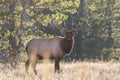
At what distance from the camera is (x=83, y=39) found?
126 feet

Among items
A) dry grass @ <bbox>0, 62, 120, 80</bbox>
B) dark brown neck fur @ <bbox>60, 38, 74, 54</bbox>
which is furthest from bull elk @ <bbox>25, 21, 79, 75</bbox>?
dry grass @ <bbox>0, 62, 120, 80</bbox>

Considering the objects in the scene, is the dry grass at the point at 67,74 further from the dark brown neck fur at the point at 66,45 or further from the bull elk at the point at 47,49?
the dark brown neck fur at the point at 66,45

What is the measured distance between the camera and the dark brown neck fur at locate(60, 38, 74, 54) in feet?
45.0

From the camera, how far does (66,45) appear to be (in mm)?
13773

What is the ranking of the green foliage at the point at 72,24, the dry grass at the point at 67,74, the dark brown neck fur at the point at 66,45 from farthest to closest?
the green foliage at the point at 72,24, the dark brown neck fur at the point at 66,45, the dry grass at the point at 67,74

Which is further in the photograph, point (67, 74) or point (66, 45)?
point (66, 45)

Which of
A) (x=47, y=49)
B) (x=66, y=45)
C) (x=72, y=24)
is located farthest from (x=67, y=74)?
(x=72, y=24)

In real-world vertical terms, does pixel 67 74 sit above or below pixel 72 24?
above

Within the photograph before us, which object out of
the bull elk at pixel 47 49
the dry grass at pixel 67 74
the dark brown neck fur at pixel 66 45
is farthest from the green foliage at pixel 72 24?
the dark brown neck fur at pixel 66 45

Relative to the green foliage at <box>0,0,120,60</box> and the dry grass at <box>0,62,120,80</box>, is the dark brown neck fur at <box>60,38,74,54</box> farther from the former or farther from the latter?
the green foliage at <box>0,0,120,60</box>

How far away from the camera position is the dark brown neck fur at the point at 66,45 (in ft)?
45.0

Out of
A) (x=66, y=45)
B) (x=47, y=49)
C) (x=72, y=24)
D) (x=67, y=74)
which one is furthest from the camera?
(x=72, y=24)

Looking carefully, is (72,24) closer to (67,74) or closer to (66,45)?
(66,45)

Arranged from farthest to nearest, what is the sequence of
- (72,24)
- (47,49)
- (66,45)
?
1. (72,24)
2. (47,49)
3. (66,45)
